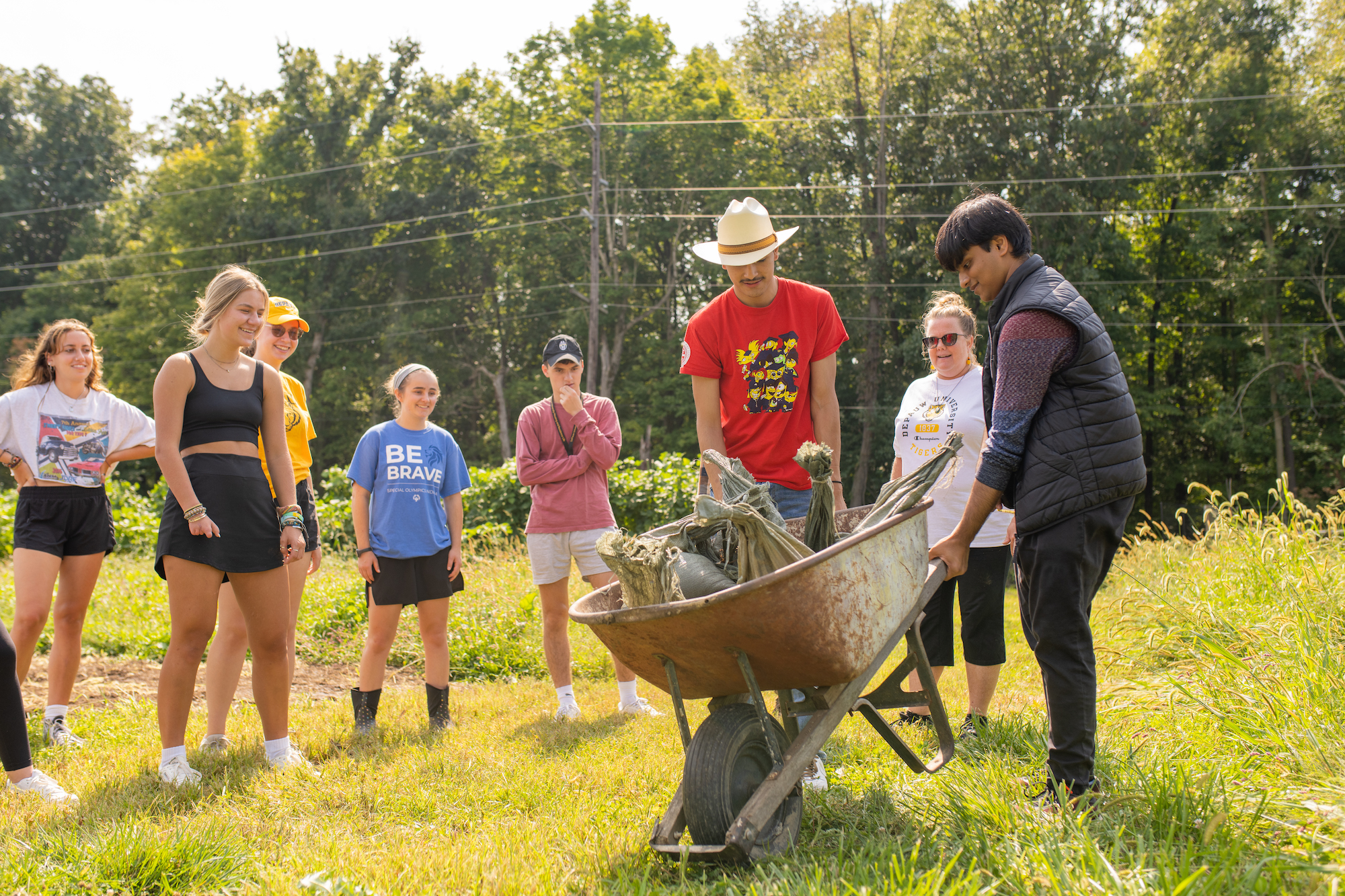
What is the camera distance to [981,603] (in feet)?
14.1

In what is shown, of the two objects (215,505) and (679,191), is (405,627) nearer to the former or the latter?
(215,505)

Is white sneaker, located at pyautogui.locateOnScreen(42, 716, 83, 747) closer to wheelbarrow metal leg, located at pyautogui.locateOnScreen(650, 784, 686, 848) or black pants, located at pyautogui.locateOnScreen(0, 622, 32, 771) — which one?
black pants, located at pyautogui.locateOnScreen(0, 622, 32, 771)

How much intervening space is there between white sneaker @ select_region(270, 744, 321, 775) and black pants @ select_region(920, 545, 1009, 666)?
2922 millimetres

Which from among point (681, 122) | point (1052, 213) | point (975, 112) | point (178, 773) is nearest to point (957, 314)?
point (178, 773)

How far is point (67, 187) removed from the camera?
4466 cm

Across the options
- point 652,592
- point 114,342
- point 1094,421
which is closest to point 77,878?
point 652,592

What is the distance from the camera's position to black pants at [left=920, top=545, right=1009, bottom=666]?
4.25 metres

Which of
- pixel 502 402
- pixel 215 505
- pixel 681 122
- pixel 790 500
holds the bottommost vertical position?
pixel 502 402

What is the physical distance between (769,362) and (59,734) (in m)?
4.05

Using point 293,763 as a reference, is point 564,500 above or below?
above

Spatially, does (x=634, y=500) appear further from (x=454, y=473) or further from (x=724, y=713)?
(x=724, y=713)

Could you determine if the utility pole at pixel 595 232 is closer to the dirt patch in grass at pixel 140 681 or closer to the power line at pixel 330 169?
the power line at pixel 330 169

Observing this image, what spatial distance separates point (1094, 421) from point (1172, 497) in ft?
95.6

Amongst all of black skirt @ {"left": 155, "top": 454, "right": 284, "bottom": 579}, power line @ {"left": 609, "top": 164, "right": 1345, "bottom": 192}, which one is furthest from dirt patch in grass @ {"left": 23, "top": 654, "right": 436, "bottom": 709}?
power line @ {"left": 609, "top": 164, "right": 1345, "bottom": 192}
